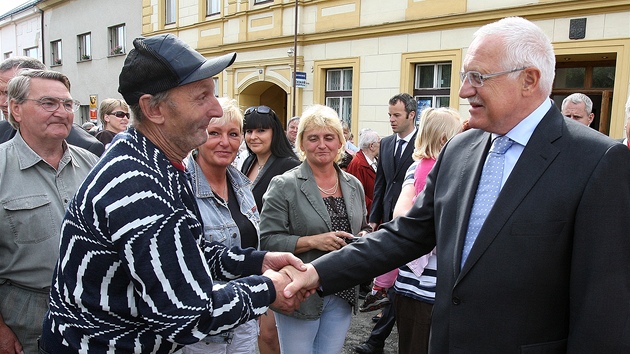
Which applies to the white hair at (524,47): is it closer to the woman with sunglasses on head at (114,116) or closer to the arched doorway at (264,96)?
the woman with sunglasses on head at (114,116)

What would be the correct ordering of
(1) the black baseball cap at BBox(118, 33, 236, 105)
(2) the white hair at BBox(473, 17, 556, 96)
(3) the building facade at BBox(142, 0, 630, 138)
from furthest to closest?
(3) the building facade at BBox(142, 0, 630, 138), (2) the white hair at BBox(473, 17, 556, 96), (1) the black baseball cap at BBox(118, 33, 236, 105)

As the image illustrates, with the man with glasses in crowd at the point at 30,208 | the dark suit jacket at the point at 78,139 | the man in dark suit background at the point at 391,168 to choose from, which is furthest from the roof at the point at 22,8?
the man with glasses in crowd at the point at 30,208

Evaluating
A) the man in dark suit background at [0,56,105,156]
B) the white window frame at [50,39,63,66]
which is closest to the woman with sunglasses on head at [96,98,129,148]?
the man in dark suit background at [0,56,105,156]

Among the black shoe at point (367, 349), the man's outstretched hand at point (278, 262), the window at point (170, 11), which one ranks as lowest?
the black shoe at point (367, 349)

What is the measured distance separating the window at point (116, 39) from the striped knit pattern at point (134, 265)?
2067 centimetres

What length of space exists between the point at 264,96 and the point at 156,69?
1479cm

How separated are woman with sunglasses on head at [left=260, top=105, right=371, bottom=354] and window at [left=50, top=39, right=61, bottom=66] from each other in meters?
26.0

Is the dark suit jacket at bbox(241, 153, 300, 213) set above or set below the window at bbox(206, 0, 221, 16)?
below

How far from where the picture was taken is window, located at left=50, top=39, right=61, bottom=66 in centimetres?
2478

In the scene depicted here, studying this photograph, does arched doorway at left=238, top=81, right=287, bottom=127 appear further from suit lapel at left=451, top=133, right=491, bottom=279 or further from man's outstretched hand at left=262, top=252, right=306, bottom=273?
suit lapel at left=451, top=133, right=491, bottom=279

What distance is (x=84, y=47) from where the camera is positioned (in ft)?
74.8

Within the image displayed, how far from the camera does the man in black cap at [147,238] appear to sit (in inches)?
58.6

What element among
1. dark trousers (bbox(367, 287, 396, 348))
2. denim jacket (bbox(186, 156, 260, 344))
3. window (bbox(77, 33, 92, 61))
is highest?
window (bbox(77, 33, 92, 61))

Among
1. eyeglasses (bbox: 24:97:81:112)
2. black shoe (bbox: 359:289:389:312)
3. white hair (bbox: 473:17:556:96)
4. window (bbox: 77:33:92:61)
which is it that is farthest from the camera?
window (bbox: 77:33:92:61)
